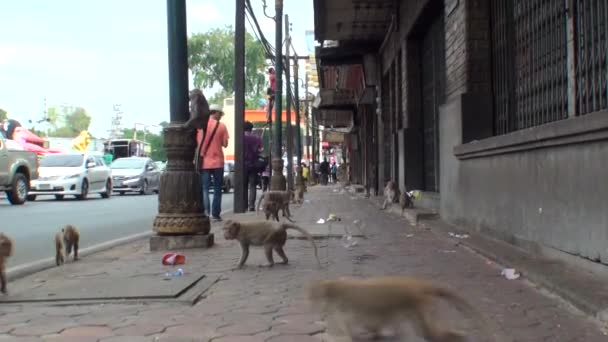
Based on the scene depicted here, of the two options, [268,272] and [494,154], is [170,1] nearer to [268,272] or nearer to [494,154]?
[268,272]

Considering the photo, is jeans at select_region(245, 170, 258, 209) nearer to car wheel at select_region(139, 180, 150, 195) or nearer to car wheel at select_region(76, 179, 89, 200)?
car wheel at select_region(76, 179, 89, 200)

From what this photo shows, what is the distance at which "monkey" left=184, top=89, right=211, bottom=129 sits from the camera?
25.2 ft

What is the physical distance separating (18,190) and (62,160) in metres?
4.28

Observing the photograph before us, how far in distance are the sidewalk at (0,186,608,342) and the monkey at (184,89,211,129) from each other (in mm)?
1493

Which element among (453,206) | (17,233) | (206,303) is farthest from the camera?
(17,233)

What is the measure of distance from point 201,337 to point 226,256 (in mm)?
3257

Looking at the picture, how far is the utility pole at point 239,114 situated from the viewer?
1382 centimetres

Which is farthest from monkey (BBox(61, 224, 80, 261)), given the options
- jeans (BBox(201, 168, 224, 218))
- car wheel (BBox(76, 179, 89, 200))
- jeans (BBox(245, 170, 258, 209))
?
car wheel (BBox(76, 179, 89, 200))

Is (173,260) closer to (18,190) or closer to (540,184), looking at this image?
(540,184)

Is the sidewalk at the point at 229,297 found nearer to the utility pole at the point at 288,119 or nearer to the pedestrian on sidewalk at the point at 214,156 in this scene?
the pedestrian on sidewalk at the point at 214,156

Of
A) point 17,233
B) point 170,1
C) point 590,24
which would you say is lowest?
point 17,233

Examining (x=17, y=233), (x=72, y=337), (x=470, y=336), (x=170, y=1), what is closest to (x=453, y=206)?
(x=170, y=1)

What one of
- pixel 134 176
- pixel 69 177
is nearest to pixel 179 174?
pixel 69 177

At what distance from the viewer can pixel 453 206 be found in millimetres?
8859
